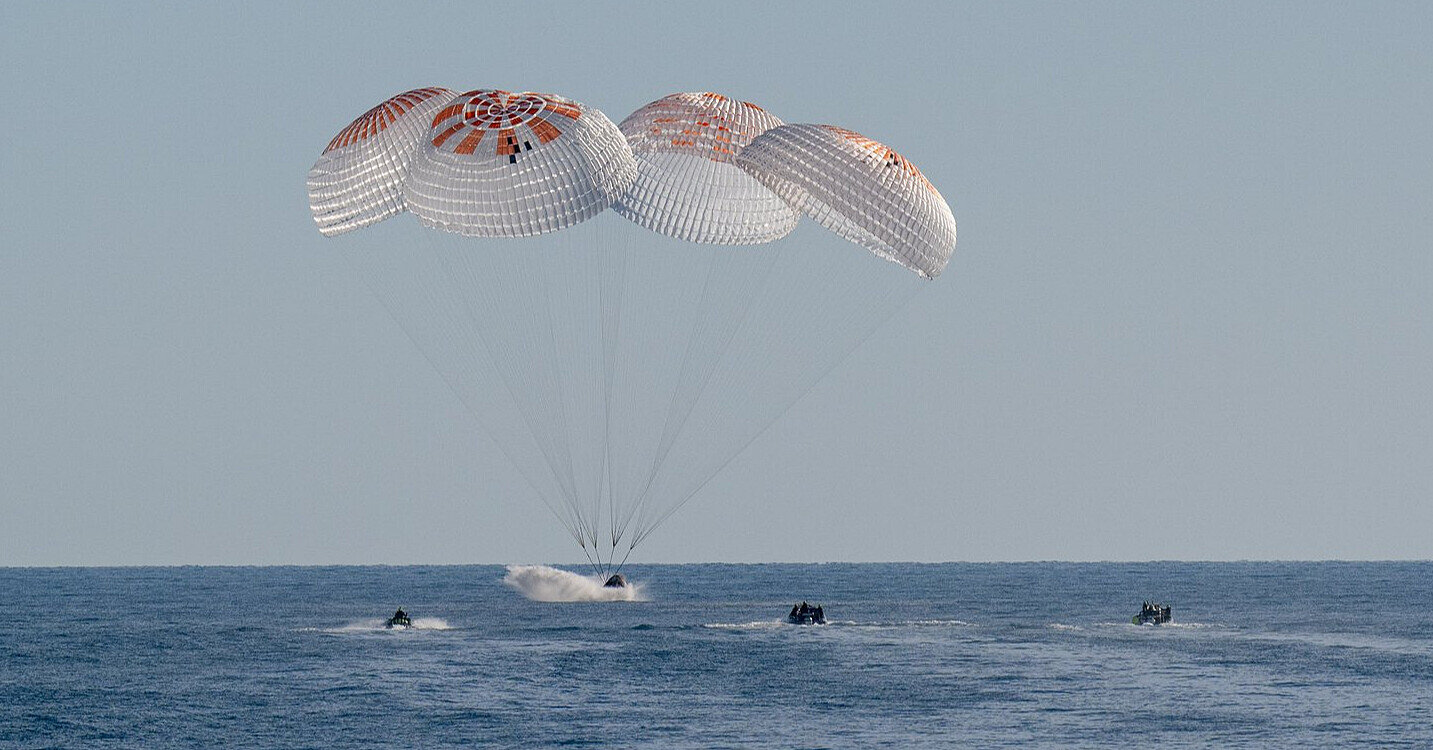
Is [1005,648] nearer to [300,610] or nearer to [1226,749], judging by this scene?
[1226,749]

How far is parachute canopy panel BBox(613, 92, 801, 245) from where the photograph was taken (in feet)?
134

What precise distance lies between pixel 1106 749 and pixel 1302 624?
43903mm

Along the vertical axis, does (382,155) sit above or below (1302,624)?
above

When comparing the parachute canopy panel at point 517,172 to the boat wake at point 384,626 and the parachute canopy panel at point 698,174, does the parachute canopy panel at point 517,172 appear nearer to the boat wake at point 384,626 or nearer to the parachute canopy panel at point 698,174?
the parachute canopy panel at point 698,174

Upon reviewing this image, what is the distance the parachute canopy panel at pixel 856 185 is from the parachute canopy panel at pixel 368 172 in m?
7.19

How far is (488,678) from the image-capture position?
166 feet

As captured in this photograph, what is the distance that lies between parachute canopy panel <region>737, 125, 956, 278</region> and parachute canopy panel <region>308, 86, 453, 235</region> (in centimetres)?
719

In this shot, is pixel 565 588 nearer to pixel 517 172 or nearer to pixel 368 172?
pixel 368 172

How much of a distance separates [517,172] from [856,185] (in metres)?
6.95

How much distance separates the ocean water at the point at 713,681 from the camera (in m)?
40.9

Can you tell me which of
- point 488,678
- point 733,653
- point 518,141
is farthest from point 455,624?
point 518,141

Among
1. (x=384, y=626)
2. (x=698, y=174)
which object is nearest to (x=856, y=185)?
(x=698, y=174)

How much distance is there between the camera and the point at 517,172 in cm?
3806

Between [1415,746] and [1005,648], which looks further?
[1005,648]
